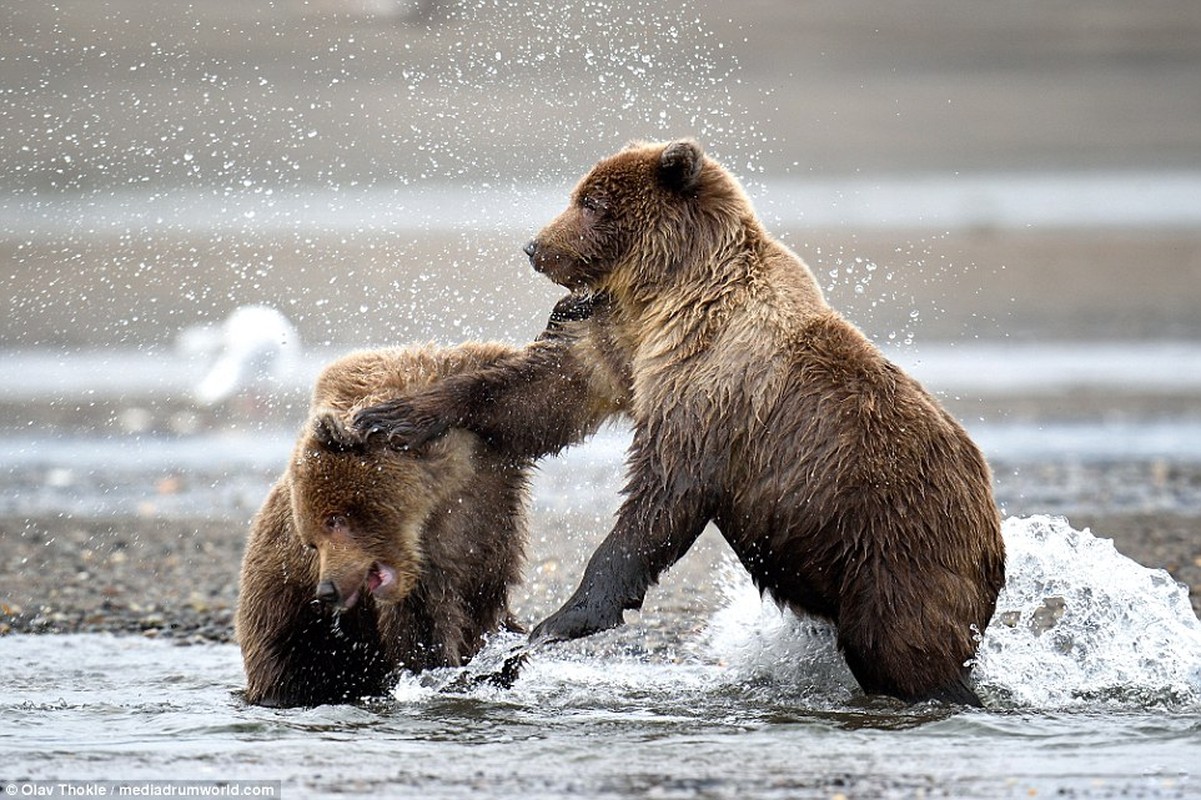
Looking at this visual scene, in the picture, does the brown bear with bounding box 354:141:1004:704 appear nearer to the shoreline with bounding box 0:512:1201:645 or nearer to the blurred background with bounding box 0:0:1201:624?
the shoreline with bounding box 0:512:1201:645

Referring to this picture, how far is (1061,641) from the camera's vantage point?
7.02 m

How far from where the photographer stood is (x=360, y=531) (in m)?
6.28

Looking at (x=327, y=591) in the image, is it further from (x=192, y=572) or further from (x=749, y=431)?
(x=192, y=572)

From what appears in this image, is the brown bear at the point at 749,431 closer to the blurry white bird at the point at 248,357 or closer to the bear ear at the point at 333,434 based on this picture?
the bear ear at the point at 333,434

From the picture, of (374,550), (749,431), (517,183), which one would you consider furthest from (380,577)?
(517,183)

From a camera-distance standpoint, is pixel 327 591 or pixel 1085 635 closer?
pixel 327 591

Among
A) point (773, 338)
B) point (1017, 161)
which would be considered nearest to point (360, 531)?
point (773, 338)

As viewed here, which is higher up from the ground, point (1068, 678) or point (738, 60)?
point (738, 60)

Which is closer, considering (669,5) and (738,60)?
(669,5)

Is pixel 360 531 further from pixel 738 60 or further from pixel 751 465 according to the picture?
pixel 738 60

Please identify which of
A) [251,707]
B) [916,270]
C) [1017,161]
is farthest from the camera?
[1017,161]

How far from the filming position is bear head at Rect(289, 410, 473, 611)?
6.22 meters

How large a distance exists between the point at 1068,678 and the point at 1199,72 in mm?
20083

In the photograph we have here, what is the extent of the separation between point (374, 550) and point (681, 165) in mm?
1755
